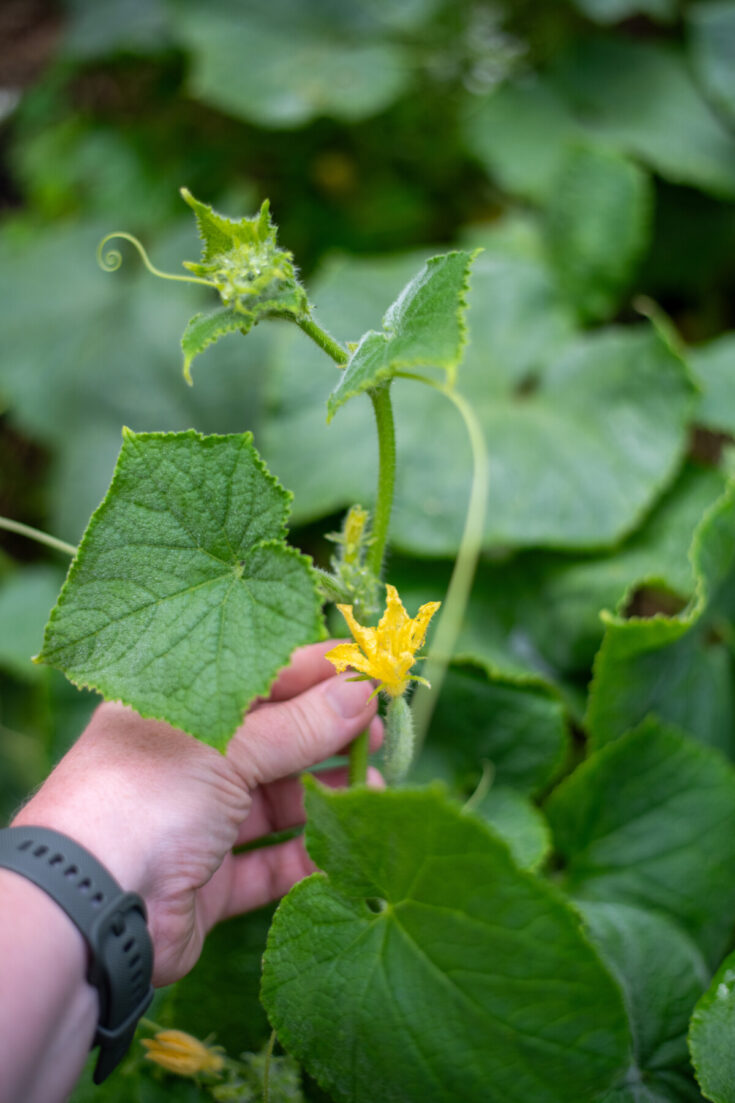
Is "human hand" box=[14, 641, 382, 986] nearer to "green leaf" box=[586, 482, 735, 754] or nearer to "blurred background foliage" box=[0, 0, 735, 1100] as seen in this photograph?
"blurred background foliage" box=[0, 0, 735, 1100]

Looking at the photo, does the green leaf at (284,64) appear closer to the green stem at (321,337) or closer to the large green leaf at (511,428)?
the large green leaf at (511,428)

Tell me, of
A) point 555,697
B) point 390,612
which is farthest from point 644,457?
point 390,612

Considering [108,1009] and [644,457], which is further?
[644,457]

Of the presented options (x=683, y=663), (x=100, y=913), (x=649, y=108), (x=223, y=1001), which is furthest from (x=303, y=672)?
(x=649, y=108)

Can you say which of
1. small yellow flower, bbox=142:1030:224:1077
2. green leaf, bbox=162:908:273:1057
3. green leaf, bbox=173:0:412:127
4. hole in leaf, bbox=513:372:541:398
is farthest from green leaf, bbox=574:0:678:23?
small yellow flower, bbox=142:1030:224:1077

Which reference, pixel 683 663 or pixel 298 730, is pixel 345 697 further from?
pixel 683 663

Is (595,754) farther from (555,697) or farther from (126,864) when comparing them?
(126,864)

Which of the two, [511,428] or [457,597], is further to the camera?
[511,428]
